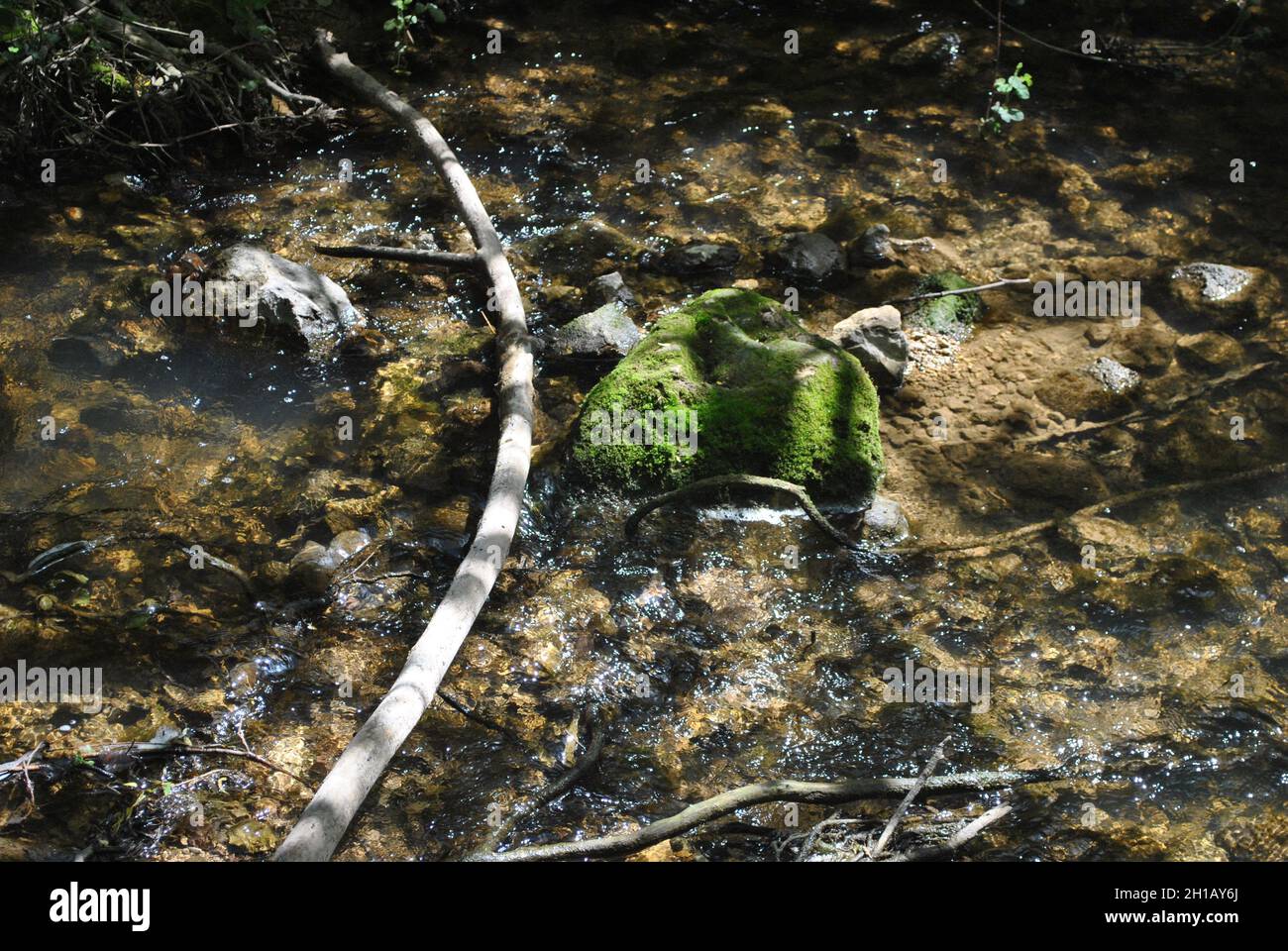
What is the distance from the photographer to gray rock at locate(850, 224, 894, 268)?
678 centimetres

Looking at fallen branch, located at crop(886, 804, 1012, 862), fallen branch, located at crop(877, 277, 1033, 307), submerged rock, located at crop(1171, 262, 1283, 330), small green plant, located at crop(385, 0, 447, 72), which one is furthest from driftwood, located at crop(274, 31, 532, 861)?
submerged rock, located at crop(1171, 262, 1283, 330)

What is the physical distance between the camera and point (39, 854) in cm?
357

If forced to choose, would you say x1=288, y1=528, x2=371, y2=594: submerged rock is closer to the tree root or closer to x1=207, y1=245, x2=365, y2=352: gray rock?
the tree root

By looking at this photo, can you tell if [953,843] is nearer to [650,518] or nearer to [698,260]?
[650,518]

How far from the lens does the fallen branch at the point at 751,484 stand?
197 inches

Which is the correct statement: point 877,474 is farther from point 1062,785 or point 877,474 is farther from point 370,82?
point 370,82

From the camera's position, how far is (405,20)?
816 centimetres

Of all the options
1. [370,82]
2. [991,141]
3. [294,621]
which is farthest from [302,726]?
[991,141]

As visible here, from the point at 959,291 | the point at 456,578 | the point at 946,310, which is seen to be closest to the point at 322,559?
the point at 456,578

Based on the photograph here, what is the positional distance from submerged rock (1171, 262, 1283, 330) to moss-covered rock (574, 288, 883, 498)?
2500 millimetres

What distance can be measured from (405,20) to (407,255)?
2.75m

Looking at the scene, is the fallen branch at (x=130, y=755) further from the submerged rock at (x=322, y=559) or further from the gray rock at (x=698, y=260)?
the gray rock at (x=698, y=260)

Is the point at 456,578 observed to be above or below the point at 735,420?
below

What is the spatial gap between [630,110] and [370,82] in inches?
77.1
